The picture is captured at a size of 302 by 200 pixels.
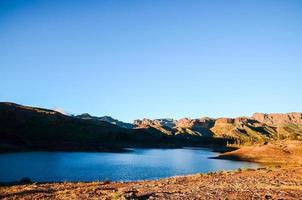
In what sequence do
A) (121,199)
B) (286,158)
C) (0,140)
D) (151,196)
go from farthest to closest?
(0,140)
(286,158)
(151,196)
(121,199)

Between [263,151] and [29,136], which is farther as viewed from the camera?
[29,136]

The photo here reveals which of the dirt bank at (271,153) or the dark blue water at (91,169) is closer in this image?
the dark blue water at (91,169)

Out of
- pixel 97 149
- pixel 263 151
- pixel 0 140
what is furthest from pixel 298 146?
pixel 0 140

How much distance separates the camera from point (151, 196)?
101 feet

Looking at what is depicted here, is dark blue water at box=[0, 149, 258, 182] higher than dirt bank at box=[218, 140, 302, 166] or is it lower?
lower

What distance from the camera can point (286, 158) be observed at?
132 meters

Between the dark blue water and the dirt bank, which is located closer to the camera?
the dark blue water

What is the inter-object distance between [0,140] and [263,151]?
106146mm

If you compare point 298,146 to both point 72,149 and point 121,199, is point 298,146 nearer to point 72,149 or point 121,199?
point 72,149

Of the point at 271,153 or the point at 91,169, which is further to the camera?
the point at 271,153

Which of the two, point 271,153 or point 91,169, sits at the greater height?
point 271,153

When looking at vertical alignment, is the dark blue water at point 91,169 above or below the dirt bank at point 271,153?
below

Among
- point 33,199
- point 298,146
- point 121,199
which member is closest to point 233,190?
point 121,199

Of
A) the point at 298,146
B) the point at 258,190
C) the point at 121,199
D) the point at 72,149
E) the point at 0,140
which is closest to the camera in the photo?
the point at 121,199
